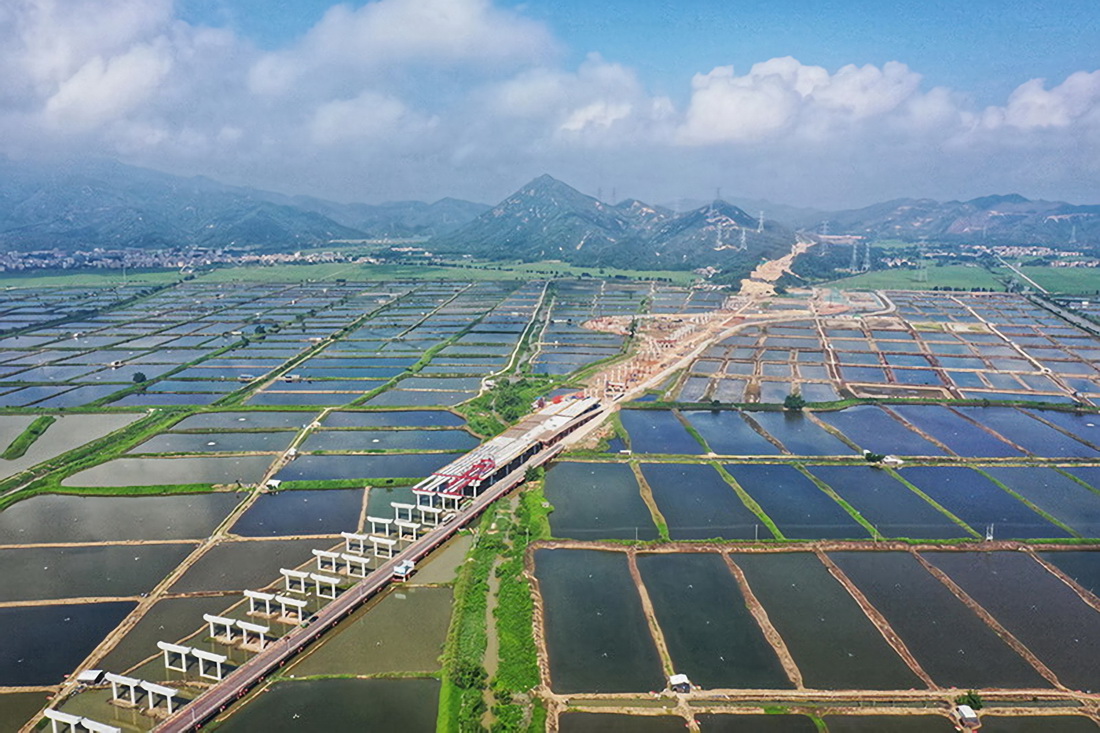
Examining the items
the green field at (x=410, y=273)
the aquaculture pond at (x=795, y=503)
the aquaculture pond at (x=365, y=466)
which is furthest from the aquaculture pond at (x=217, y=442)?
the green field at (x=410, y=273)

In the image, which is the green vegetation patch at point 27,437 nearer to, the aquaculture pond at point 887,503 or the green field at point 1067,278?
the aquaculture pond at point 887,503

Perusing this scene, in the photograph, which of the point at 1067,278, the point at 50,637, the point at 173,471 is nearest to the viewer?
the point at 50,637

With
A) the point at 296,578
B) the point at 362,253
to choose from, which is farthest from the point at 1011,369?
the point at 362,253

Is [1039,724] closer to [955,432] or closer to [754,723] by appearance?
[754,723]

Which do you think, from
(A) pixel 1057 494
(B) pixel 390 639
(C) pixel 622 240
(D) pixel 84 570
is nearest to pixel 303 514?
(D) pixel 84 570

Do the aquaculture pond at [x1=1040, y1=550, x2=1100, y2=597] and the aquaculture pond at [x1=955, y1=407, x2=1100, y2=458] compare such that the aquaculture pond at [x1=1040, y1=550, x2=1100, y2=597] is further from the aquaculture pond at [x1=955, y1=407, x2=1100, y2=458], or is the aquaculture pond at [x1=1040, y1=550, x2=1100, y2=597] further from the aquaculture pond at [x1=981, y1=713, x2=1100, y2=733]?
the aquaculture pond at [x1=955, y1=407, x2=1100, y2=458]
